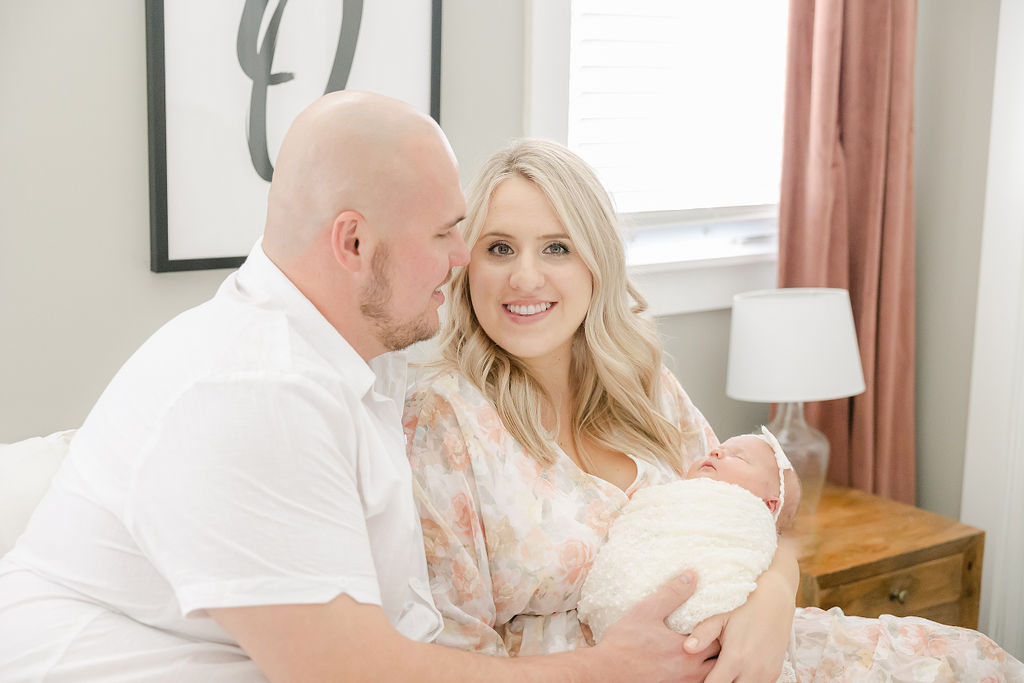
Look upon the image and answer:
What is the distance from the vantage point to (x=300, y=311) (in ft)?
4.36

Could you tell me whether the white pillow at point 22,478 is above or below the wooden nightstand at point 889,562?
above

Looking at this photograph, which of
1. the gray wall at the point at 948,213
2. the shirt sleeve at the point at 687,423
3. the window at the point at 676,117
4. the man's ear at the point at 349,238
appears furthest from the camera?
the gray wall at the point at 948,213

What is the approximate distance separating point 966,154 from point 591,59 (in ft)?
3.95

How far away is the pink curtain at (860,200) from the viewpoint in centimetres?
289

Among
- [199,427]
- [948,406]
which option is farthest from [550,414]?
[948,406]

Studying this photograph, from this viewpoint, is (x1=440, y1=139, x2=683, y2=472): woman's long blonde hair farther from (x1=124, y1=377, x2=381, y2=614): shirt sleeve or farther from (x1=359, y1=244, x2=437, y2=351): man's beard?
(x1=124, y1=377, x2=381, y2=614): shirt sleeve

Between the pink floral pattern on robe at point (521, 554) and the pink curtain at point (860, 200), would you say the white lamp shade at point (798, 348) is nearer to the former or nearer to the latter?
the pink curtain at point (860, 200)

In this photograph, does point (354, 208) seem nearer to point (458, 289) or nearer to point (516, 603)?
point (458, 289)

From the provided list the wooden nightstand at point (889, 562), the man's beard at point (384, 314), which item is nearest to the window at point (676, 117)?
the wooden nightstand at point (889, 562)

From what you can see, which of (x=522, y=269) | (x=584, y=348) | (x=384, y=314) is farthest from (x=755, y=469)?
(x=384, y=314)

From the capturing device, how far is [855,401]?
10.0ft

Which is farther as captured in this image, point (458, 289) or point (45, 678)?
point (458, 289)

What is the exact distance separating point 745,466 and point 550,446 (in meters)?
0.35

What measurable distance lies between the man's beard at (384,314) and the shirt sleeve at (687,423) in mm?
730
